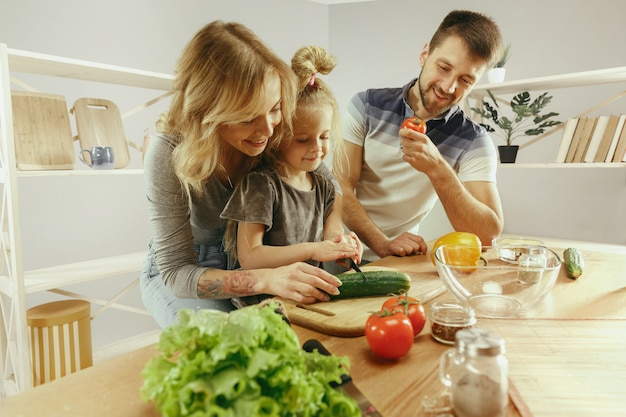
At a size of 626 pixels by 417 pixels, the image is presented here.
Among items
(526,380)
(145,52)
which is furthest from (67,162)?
(526,380)

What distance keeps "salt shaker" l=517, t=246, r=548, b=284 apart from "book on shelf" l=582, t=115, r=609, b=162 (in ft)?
6.79

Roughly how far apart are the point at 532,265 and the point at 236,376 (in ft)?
3.07

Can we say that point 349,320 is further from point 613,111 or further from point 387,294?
point 613,111

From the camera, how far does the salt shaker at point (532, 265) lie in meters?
1.08

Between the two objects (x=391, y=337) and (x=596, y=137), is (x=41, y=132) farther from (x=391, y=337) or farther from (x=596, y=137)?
(x=596, y=137)

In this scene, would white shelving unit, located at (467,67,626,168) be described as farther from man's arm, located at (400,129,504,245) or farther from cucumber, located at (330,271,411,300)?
cucumber, located at (330,271,411,300)

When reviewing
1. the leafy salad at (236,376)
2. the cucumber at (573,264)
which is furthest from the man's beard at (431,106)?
the leafy salad at (236,376)

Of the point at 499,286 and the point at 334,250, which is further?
the point at 334,250

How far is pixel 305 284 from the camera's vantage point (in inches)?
47.6

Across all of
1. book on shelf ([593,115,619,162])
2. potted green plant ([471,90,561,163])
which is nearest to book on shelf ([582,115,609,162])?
book on shelf ([593,115,619,162])

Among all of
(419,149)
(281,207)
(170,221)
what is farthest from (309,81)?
(170,221)

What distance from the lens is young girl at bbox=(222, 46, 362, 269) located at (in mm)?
1475

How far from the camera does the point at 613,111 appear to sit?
3.38 metres

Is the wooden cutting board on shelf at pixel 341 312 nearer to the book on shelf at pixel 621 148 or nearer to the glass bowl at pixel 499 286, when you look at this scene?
the glass bowl at pixel 499 286
